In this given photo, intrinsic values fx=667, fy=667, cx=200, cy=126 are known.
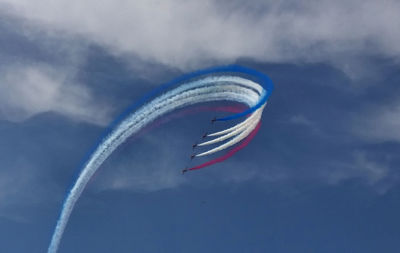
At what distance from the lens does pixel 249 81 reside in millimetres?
117625

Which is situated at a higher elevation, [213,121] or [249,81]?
[249,81]

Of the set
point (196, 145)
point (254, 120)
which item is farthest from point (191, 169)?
point (254, 120)

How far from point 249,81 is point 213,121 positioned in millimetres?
9766

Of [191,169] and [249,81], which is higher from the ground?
[249,81]

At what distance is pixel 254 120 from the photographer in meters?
117

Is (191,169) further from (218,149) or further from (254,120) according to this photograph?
(254,120)

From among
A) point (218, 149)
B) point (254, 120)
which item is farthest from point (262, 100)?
point (218, 149)

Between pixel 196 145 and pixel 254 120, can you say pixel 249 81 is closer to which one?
pixel 254 120

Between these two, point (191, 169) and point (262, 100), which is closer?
point (262, 100)

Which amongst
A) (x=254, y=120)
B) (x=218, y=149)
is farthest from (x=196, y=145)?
(x=254, y=120)

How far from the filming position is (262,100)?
11256 cm

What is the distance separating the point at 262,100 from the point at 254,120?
18.3ft

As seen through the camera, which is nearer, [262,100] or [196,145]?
[262,100]

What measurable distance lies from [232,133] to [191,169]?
34.5 ft
